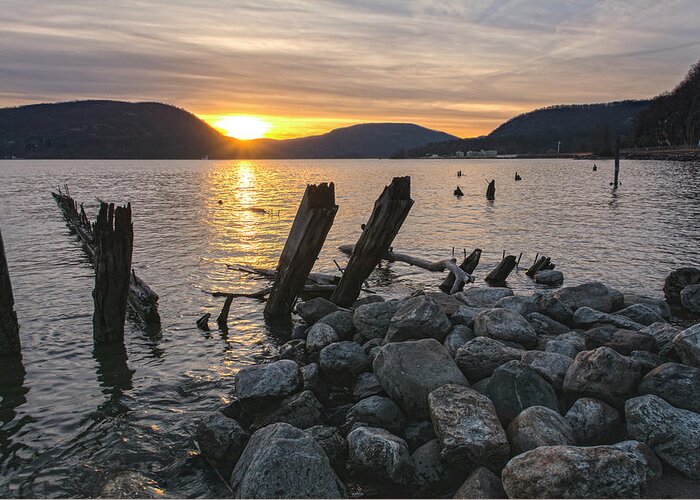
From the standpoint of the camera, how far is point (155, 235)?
29500mm

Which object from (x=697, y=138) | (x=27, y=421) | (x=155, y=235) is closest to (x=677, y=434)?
(x=27, y=421)

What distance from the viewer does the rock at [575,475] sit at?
5.16 meters

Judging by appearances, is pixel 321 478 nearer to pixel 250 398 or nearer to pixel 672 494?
pixel 250 398

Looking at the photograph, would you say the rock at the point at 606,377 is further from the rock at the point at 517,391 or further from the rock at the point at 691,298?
the rock at the point at 691,298

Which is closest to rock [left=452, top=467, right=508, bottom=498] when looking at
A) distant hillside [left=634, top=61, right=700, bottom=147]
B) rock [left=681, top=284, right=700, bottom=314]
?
rock [left=681, top=284, right=700, bottom=314]

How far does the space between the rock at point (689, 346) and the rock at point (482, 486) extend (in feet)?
12.4

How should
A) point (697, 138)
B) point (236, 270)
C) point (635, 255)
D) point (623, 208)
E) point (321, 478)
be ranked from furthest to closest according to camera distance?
point (697, 138) < point (623, 208) < point (635, 255) < point (236, 270) < point (321, 478)

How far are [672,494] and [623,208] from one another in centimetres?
4185

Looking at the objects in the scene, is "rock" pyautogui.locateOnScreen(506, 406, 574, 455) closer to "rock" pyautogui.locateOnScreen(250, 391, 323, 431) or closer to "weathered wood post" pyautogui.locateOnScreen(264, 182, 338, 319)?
"rock" pyautogui.locateOnScreen(250, 391, 323, 431)

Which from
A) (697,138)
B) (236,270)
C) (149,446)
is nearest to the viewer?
(149,446)

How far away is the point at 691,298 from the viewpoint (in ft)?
44.0

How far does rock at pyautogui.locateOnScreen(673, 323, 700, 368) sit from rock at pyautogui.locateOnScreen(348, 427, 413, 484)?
442 cm

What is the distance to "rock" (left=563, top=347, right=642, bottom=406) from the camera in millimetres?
6840

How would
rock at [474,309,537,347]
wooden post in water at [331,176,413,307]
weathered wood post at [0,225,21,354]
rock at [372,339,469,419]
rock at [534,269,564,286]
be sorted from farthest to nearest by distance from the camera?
rock at [534,269,564,286], wooden post in water at [331,176,413,307], weathered wood post at [0,225,21,354], rock at [474,309,537,347], rock at [372,339,469,419]
